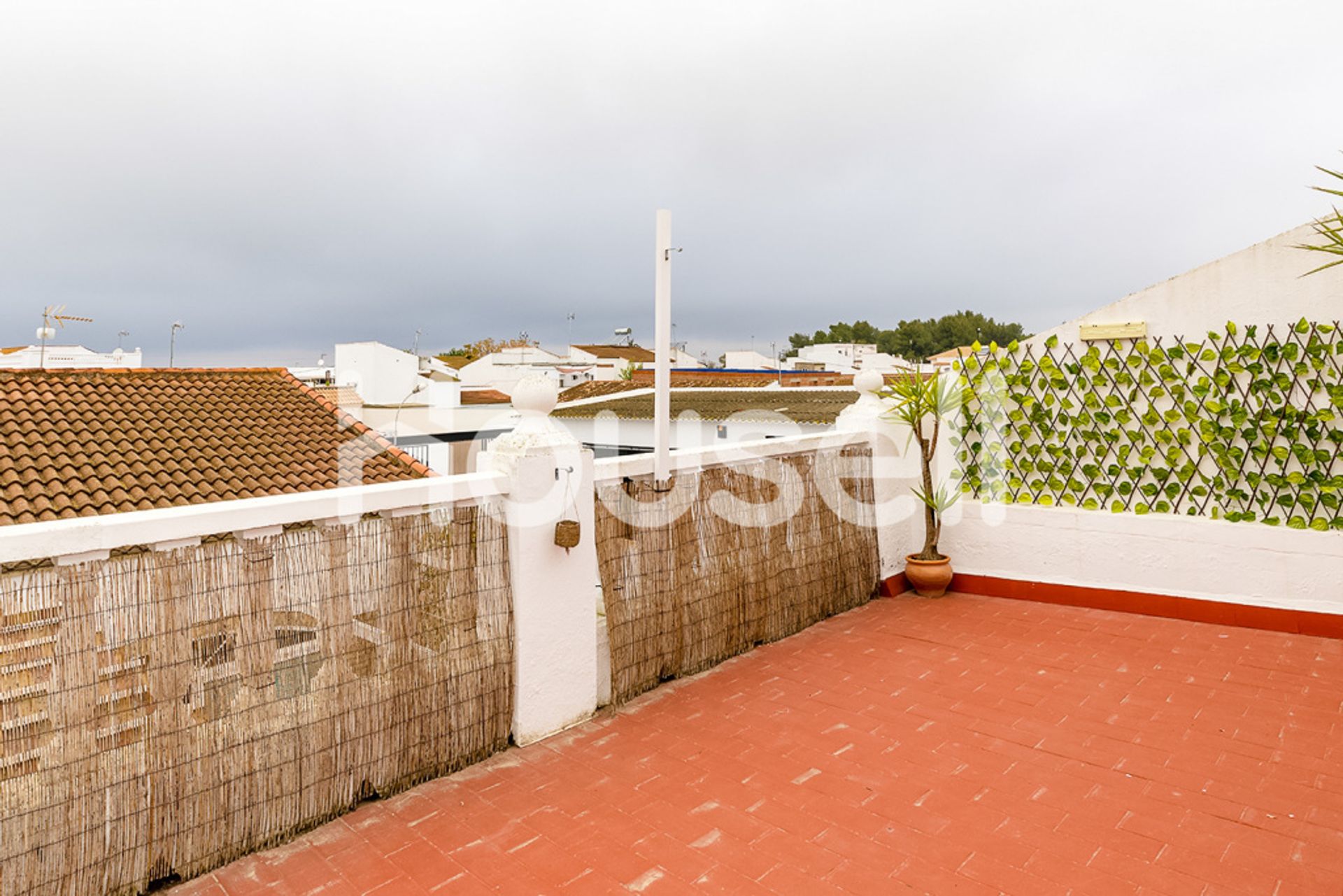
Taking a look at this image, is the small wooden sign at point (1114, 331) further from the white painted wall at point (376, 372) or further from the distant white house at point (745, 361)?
the distant white house at point (745, 361)

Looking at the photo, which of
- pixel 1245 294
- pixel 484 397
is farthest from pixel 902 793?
pixel 484 397

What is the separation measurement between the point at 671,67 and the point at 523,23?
187 cm

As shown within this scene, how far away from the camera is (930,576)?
5867 millimetres

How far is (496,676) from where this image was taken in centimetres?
342

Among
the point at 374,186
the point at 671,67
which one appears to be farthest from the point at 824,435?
the point at 374,186

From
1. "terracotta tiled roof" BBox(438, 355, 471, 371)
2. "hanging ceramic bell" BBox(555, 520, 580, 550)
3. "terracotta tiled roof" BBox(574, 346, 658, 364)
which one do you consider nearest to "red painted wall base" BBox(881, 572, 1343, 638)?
"hanging ceramic bell" BBox(555, 520, 580, 550)

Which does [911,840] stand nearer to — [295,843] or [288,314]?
[295,843]

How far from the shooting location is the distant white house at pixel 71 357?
91.5ft

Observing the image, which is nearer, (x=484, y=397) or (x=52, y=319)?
(x=52, y=319)

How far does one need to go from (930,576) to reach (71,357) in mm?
36844

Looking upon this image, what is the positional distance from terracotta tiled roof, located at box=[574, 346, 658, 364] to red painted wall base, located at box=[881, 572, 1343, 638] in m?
36.2

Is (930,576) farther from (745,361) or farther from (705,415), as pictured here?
(745,361)

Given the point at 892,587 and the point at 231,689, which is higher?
the point at 231,689

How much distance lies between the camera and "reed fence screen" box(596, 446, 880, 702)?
394 cm
